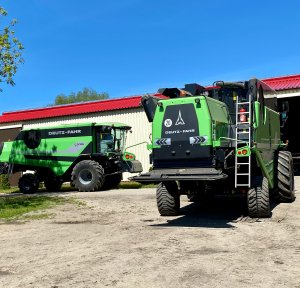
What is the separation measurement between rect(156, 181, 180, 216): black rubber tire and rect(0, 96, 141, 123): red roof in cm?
1409

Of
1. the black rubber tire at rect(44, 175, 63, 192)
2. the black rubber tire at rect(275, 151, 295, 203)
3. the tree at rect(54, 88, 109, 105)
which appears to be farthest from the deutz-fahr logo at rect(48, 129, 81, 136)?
the tree at rect(54, 88, 109, 105)

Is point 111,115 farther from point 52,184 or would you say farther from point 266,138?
point 266,138

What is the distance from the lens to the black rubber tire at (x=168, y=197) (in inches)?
369

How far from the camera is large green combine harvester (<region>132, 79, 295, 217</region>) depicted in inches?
328

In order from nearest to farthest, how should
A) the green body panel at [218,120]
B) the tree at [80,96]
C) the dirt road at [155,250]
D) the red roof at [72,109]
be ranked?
the dirt road at [155,250]
the green body panel at [218,120]
the red roof at [72,109]
the tree at [80,96]

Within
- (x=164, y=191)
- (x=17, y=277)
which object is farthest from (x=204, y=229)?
(x=17, y=277)

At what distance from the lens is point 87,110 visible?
83.0 ft

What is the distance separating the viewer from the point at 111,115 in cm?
2452

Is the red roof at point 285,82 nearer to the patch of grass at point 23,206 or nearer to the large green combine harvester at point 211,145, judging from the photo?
the large green combine harvester at point 211,145

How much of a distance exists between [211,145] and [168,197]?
1.85m

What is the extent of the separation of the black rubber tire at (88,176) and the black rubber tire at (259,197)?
967 cm

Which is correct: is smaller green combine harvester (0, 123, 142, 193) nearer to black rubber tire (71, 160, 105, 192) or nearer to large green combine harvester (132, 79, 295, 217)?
Result: black rubber tire (71, 160, 105, 192)

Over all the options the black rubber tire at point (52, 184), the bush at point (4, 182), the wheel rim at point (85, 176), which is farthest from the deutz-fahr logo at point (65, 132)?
the bush at point (4, 182)

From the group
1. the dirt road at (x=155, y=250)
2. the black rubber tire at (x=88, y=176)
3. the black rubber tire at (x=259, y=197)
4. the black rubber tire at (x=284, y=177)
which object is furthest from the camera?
the black rubber tire at (x=88, y=176)
